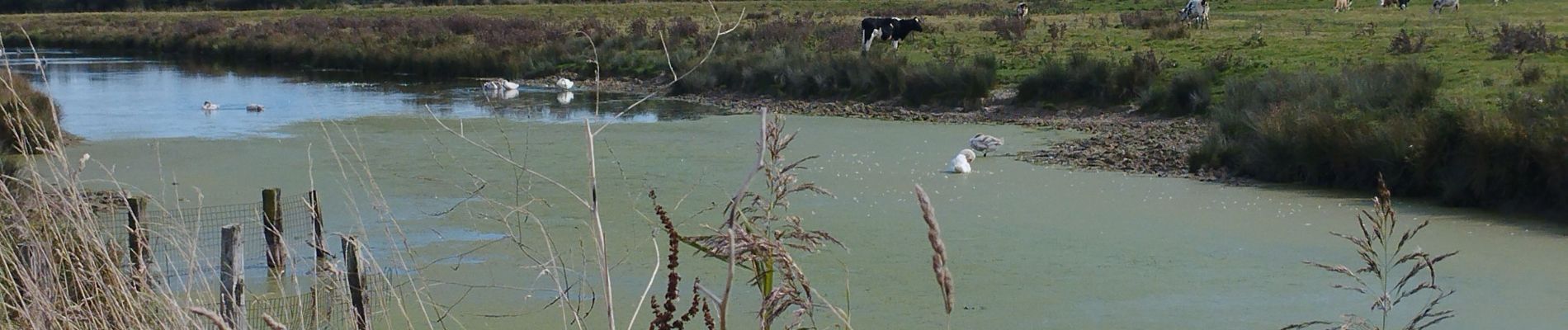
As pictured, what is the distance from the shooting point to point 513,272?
6906mm

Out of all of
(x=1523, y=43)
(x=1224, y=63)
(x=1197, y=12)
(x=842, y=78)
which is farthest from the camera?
(x=1197, y=12)

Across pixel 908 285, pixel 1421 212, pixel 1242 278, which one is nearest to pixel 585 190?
pixel 908 285

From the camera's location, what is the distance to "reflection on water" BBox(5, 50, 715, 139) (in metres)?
14.8

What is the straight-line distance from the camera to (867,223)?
818cm

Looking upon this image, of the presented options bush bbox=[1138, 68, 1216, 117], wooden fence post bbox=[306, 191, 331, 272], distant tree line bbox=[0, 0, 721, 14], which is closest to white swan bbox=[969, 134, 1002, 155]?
bush bbox=[1138, 68, 1216, 117]

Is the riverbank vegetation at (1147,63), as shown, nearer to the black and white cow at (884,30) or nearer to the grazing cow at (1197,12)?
the black and white cow at (884,30)

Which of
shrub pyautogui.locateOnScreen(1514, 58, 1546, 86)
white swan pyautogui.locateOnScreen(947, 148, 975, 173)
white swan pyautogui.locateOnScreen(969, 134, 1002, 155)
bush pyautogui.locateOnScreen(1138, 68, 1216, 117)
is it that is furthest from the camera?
bush pyautogui.locateOnScreen(1138, 68, 1216, 117)

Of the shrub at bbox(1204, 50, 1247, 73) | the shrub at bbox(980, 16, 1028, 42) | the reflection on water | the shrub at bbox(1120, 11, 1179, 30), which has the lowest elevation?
the reflection on water

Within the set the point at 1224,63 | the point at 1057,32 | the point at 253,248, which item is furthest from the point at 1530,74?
the point at 1057,32

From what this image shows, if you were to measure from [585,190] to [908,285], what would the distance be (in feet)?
10.9

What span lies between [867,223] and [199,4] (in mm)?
49795

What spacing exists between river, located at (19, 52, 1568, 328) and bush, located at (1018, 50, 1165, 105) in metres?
1.35

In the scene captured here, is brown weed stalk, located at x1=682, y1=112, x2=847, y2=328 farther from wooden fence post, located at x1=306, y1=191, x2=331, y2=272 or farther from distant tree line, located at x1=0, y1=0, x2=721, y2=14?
distant tree line, located at x1=0, y1=0, x2=721, y2=14

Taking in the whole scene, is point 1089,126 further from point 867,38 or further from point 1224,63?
point 867,38
